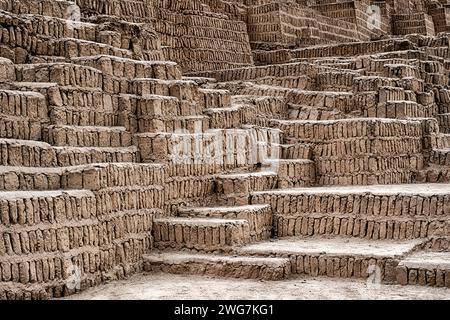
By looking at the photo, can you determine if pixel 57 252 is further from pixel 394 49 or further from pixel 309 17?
pixel 309 17

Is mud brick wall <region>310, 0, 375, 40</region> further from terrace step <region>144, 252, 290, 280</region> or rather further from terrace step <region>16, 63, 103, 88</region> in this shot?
terrace step <region>144, 252, 290, 280</region>

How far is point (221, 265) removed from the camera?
917 cm

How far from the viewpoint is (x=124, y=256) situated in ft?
30.6

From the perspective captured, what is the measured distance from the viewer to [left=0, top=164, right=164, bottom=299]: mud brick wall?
7691mm

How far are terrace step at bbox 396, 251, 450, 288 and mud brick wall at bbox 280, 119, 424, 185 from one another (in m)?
3.62

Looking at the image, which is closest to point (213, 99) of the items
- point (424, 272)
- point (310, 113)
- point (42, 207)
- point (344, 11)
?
point (310, 113)

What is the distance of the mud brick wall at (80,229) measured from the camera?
7691 mm

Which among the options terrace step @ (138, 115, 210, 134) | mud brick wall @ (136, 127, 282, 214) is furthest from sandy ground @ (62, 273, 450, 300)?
terrace step @ (138, 115, 210, 134)

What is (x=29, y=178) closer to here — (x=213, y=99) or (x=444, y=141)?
(x=213, y=99)

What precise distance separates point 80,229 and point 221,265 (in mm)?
1846

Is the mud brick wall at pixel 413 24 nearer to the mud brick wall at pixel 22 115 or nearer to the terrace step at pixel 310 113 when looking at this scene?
the terrace step at pixel 310 113

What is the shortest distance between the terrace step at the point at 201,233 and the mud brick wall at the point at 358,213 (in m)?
0.97

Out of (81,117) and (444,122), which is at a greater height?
(81,117)
